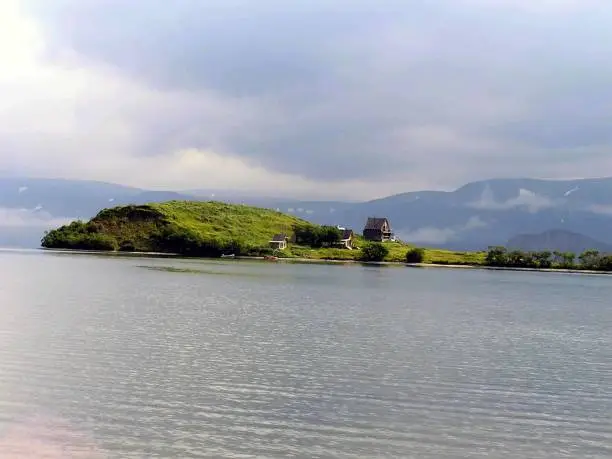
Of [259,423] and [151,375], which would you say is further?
[151,375]

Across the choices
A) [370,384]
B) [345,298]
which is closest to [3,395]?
[370,384]

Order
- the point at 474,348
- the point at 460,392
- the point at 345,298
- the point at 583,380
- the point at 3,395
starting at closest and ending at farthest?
the point at 3,395, the point at 460,392, the point at 583,380, the point at 474,348, the point at 345,298

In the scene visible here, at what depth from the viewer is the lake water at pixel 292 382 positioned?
80.7 ft

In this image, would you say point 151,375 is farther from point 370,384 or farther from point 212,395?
point 370,384

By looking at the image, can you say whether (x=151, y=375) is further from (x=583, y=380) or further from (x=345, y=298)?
(x=345, y=298)

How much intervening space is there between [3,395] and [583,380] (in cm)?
3039

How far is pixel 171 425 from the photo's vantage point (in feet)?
85.1

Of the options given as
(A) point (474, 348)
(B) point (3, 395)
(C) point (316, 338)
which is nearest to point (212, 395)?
(B) point (3, 395)

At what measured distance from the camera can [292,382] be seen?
33.9 m

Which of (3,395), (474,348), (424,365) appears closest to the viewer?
(3,395)

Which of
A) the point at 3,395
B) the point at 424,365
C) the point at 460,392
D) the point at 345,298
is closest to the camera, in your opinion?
the point at 3,395

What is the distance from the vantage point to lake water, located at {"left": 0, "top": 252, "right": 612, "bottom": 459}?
24609mm

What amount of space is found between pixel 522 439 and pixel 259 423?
1053 centimetres

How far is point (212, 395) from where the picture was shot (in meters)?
30.6
